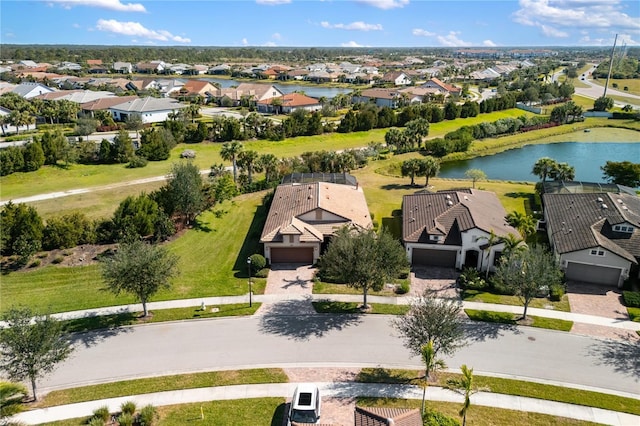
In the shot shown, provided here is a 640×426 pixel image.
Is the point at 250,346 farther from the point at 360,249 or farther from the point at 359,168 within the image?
the point at 359,168

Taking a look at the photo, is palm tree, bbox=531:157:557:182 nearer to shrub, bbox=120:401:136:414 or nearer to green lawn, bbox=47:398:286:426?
green lawn, bbox=47:398:286:426

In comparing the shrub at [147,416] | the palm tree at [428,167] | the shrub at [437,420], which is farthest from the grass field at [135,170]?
the shrub at [437,420]

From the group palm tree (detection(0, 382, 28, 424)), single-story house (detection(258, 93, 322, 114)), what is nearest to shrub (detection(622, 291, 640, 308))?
palm tree (detection(0, 382, 28, 424))

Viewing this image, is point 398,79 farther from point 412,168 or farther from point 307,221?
point 307,221

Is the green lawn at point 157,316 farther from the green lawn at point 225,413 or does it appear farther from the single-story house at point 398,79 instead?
the single-story house at point 398,79

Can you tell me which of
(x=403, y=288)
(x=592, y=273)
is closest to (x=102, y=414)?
(x=403, y=288)

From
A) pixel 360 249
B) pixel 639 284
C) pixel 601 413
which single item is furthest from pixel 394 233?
pixel 601 413
